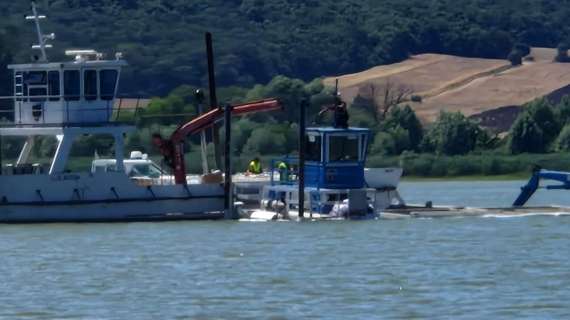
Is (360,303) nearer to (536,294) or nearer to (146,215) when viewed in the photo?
(536,294)

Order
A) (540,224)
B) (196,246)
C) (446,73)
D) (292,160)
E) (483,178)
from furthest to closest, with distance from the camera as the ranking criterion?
1. (446,73)
2. (483,178)
3. (292,160)
4. (540,224)
5. (196,246)

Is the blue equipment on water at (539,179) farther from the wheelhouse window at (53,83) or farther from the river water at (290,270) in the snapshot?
the wheelhouse window at (53,83)

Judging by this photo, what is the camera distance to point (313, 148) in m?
51.8

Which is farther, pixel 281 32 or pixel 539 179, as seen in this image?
pixel 281 32

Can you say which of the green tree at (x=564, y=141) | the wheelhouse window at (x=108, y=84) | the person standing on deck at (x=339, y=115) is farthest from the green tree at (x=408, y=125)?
the wheelhouse window at (x=108, y=84)

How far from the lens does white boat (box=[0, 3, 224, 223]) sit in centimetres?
5025

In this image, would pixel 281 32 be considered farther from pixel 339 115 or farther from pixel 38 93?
pixel 38 93

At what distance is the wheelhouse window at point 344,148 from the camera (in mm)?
51375

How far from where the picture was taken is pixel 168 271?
124ft

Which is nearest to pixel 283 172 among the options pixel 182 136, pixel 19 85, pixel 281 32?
pixel 182 136

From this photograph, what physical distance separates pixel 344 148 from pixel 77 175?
20.8ft

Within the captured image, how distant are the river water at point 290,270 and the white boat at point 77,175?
116cm

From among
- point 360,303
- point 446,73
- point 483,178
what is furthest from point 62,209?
point 446,73

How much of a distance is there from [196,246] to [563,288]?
11.2 metres
